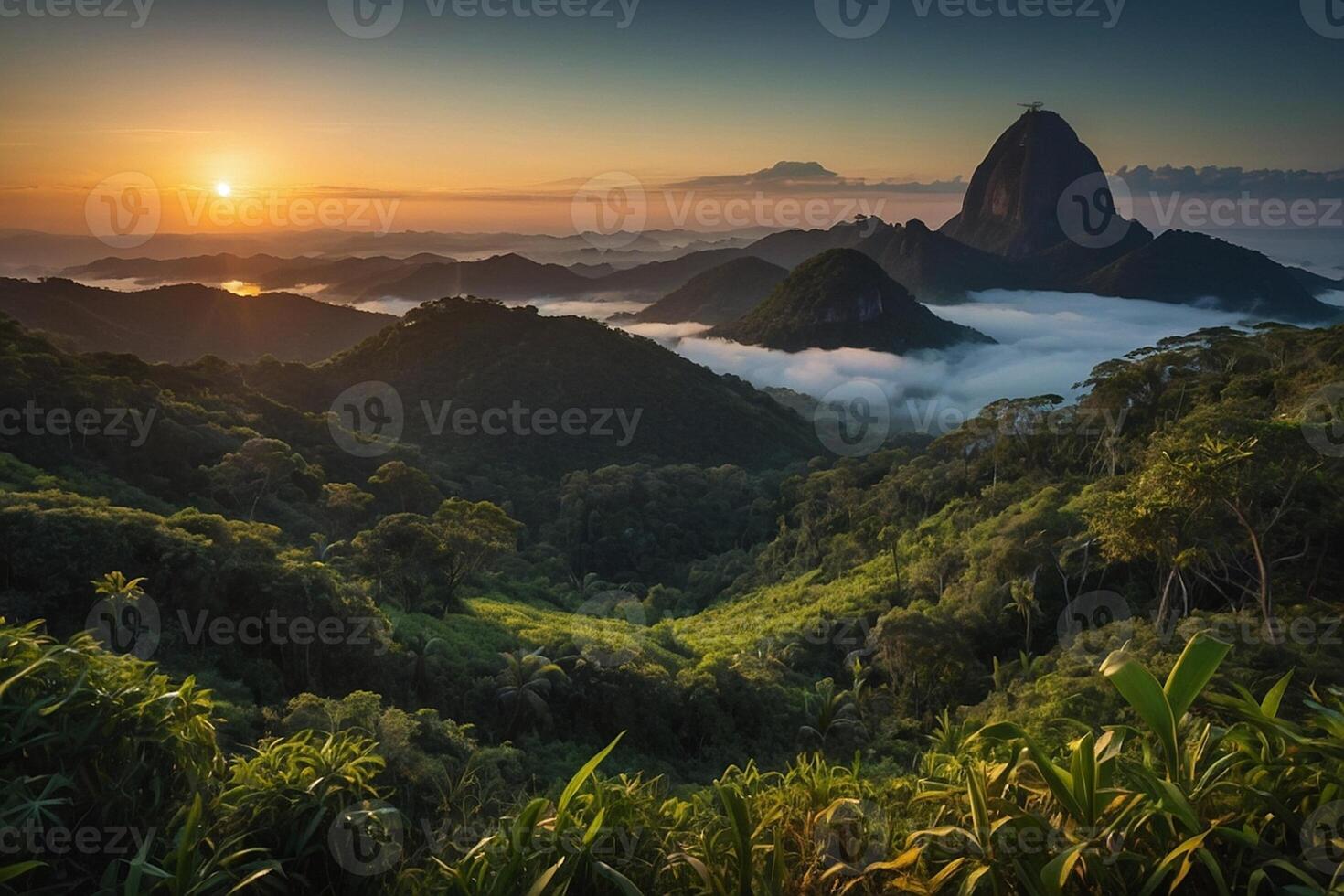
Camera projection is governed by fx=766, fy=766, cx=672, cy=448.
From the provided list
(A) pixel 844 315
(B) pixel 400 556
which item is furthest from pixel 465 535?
(A) pixel 844 315

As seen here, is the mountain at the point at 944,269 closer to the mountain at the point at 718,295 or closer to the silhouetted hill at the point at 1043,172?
the silhouetted hill at the point at 1043,172

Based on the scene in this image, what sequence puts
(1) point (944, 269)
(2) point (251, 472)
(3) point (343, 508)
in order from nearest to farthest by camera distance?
(2) point (251, 472)
(3) point (343, 508)
(1) point (944, 269)

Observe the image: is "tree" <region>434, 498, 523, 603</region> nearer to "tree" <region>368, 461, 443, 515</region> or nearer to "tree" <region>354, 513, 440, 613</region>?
"tree" <region>354, 513, 440, 613</region>

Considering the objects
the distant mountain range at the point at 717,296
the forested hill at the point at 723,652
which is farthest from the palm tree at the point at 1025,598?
the distant mountain range at the point at 717,296

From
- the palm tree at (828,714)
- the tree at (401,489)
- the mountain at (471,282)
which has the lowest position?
the palm tree at (828,714)

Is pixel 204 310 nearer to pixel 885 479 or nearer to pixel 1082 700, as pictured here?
pixel 885 479

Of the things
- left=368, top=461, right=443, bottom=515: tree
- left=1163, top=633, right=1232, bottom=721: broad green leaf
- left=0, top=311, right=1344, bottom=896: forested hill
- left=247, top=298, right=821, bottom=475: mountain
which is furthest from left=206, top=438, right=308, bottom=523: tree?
left=1163, top=633, right=1232, bottom=721: broad green leaf

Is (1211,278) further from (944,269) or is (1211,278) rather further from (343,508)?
(343,508)
